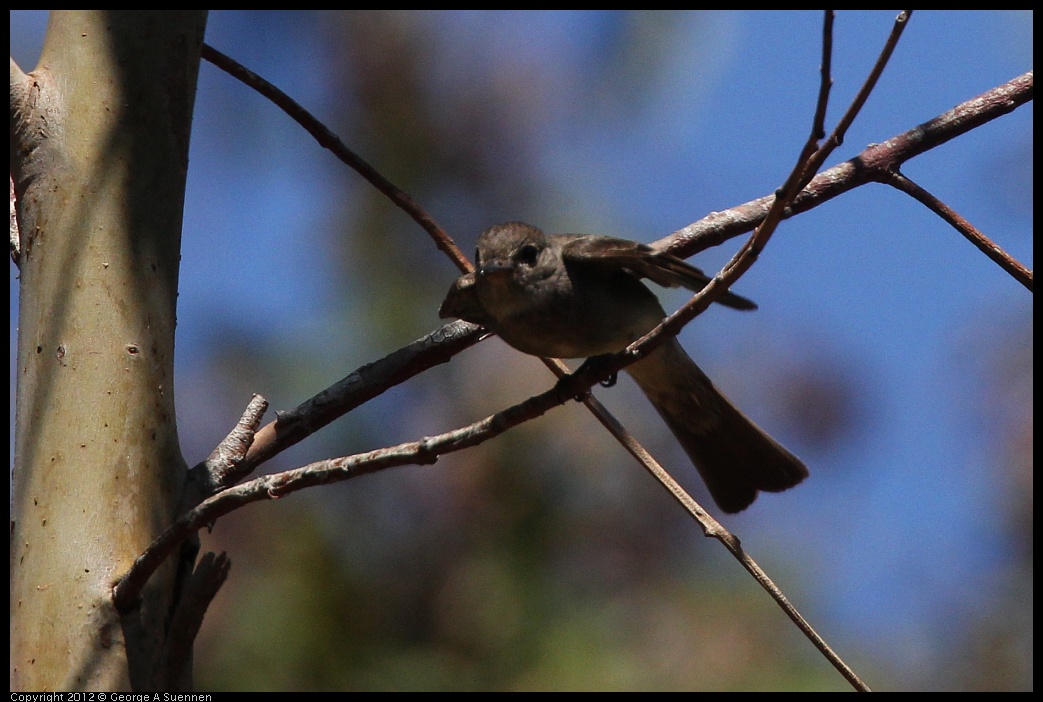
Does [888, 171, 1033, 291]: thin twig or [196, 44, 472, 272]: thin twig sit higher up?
[196, 44, 472, 272]: thin twig

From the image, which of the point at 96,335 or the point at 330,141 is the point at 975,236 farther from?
the point at 96,335

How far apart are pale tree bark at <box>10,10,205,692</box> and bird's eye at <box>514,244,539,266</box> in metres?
1.18

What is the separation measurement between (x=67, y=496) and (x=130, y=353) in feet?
1.12

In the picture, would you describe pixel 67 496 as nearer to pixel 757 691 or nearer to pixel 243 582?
pixel 243 582

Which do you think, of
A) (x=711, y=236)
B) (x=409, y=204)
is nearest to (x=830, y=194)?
(x=711, y=236)

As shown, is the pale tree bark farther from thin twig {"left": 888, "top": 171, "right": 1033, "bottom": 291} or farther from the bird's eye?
thin twig {"left": 888, "top": 171, "right": 1033, "bottom": 291}

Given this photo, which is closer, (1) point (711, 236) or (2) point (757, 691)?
(1) point (711, 236)

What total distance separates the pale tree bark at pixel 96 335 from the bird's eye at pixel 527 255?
1.18 m

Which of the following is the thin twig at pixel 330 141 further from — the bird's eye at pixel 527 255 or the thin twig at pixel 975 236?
the thin twig at pixel 975 236

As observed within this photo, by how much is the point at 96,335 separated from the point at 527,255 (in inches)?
59.7

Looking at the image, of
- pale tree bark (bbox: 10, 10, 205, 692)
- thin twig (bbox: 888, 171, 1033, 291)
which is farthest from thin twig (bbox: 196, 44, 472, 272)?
thin twig (bbox: 888, 171, 1033, 291)

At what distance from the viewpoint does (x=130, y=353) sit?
2.33 m

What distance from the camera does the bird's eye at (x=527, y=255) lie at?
11.2ft

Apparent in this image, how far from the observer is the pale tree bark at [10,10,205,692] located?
215 cm
